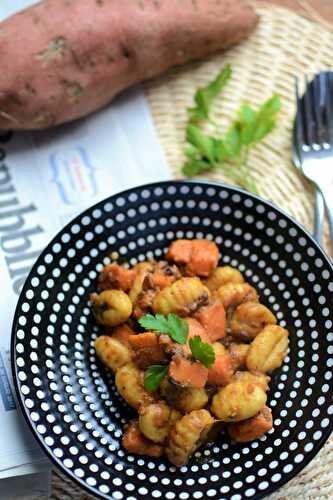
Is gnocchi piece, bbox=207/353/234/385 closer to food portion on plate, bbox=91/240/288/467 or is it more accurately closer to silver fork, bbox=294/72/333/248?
food portion on plate, bbox=91/240/288/467

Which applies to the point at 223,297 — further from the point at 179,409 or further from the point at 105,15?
the point at 105,15

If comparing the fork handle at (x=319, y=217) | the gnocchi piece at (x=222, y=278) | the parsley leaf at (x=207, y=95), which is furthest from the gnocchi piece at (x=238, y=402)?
the parsley leaf at (x=207, y=95)

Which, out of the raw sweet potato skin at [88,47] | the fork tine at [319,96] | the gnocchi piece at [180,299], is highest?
the raw sweet potato skin at [88,47]

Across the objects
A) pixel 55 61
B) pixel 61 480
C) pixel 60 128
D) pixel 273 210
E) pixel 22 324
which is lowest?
pixel 61 480

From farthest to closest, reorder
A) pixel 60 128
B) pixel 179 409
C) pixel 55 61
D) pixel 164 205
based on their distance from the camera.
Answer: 1. pixel 60 128
2. pixel 55 61
3. pixel 164 205
4. pixel 179 409

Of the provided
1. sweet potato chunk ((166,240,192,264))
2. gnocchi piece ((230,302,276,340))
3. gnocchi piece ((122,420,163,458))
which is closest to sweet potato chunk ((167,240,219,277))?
sweet potato chunk ((166,240,192,264))

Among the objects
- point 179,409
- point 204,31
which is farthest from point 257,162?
point 179,409

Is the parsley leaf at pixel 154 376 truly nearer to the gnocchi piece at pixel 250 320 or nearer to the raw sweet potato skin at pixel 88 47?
the gnocchi piece at pixel 250 320
